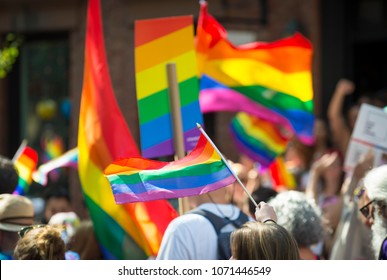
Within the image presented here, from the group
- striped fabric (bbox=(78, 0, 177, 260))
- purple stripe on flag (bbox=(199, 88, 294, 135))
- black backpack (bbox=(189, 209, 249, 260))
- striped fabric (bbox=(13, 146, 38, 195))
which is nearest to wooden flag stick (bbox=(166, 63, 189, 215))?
striped fabric (bbox=(78, 0, 177, 260))

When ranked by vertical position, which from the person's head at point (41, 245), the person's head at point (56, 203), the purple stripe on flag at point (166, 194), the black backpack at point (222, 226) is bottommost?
the person's head at point (56, 203)

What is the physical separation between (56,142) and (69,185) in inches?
30.6

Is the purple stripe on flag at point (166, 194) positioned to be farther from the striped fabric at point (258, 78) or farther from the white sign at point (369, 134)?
the striped fabric at point (258, 78)

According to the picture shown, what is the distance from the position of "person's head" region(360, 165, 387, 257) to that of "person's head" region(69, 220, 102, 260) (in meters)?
1.61

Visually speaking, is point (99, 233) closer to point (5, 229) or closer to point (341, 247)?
point (5, 229)

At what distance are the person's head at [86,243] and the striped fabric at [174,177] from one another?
3.82ft

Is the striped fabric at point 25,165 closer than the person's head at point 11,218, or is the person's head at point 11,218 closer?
the person's head at point 11,218

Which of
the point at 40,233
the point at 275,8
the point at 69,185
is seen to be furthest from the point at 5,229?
the point at 69,185

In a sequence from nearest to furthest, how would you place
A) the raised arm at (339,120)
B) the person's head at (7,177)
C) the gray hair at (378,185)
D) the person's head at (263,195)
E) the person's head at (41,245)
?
the person's head at (41,245) < the gray hair at (378,185) < the person's head at (7,177) < the person's head at (263,195) < the raised arm at (339,120)

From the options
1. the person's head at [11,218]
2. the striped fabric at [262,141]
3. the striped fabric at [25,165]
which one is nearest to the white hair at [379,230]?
the person's head at [11,218]

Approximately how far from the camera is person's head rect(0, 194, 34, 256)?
4.19 meters

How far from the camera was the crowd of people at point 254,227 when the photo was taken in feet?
11.0

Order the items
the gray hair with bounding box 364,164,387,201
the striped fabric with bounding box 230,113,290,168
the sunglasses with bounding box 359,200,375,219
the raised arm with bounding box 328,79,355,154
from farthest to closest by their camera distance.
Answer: the raised arm with bounding box 328,79,355,154, the striped fabric with bounding box 230,113,290,168, the sunglasses with bounding box 359,200,375,219, the gray hair with bounding box 364,164,387,201

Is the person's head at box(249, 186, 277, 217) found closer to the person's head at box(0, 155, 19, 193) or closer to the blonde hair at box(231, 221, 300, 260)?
the person's head at box(0, 155, 19, 193)
